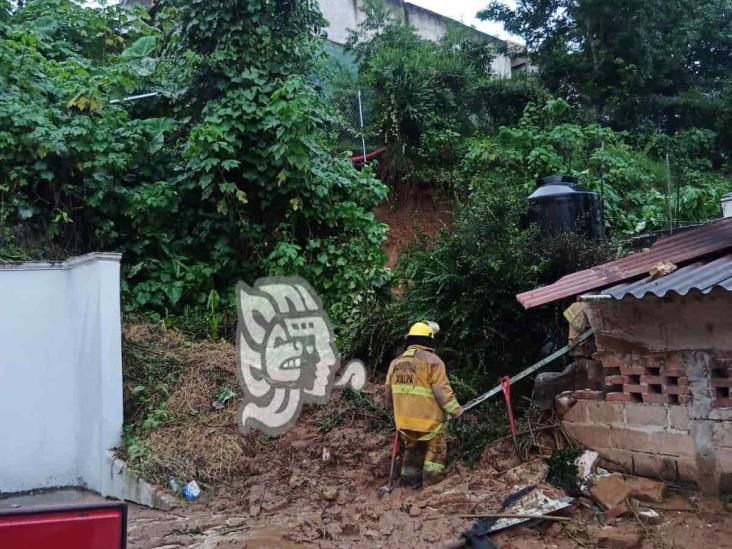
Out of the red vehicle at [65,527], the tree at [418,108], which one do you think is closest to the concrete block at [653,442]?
the red vehicle at [65,527]

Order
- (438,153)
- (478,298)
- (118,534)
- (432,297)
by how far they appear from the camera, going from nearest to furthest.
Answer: (118,534)
(478,298)
(432,297)
(438,153)

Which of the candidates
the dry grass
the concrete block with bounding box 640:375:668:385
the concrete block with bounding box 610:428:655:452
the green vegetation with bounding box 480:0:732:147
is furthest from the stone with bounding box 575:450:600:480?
the green vegetation with bounding box 480:0:732:147

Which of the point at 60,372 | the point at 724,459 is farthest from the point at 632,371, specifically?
the point at 60,372

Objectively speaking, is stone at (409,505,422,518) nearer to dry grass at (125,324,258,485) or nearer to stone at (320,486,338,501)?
stone at (320,486,338,501)

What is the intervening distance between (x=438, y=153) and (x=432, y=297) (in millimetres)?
6642

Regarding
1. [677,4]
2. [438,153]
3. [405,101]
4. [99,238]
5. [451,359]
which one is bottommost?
[451,359]

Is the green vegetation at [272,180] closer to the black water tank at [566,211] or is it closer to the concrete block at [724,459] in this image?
the black water tank at [566,211]

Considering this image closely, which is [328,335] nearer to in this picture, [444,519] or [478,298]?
[478,298]

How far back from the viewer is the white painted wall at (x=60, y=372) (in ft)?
21.6

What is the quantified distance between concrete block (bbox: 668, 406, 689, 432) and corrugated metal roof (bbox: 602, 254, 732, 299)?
0.97 metres

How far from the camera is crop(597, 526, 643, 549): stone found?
4.18 m

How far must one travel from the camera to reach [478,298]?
6551 millimetres

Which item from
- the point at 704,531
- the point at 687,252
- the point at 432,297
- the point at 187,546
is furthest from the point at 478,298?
the point at 187,546

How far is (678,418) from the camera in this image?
474 centimetres
